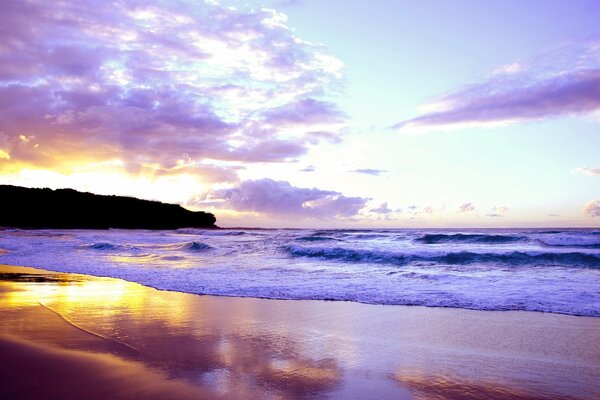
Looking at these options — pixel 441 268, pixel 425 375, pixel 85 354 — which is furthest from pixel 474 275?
pixel 85 354

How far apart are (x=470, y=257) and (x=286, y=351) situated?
16322 millimetres

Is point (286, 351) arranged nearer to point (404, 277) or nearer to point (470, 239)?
point (404, 277)

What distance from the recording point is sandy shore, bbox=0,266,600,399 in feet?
13.9

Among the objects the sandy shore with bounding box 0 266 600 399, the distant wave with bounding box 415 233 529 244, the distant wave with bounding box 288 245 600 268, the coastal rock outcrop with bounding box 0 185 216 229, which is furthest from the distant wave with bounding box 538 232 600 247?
the coastal rock outcrop with bounding box 0 185 216 229

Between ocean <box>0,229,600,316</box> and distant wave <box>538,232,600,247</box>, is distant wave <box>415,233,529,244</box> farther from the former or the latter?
ocean <box>0,229,600,316</box>

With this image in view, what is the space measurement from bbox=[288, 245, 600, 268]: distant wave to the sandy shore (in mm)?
11333

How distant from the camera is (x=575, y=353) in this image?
5723 millimetres

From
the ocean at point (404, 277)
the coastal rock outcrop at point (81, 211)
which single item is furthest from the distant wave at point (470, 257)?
the coastal rock outcrop at point (81, 211)

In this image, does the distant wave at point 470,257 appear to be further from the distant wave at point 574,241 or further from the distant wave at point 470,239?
the distant wave at point 470,239

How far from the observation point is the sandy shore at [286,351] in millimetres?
4250

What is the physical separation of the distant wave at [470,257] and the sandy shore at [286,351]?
11333mm

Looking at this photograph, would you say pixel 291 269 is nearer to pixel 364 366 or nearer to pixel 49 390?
pixel 364 366

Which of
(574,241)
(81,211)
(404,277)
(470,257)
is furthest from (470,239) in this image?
(81,211)

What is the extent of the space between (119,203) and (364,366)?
99.8 meters
